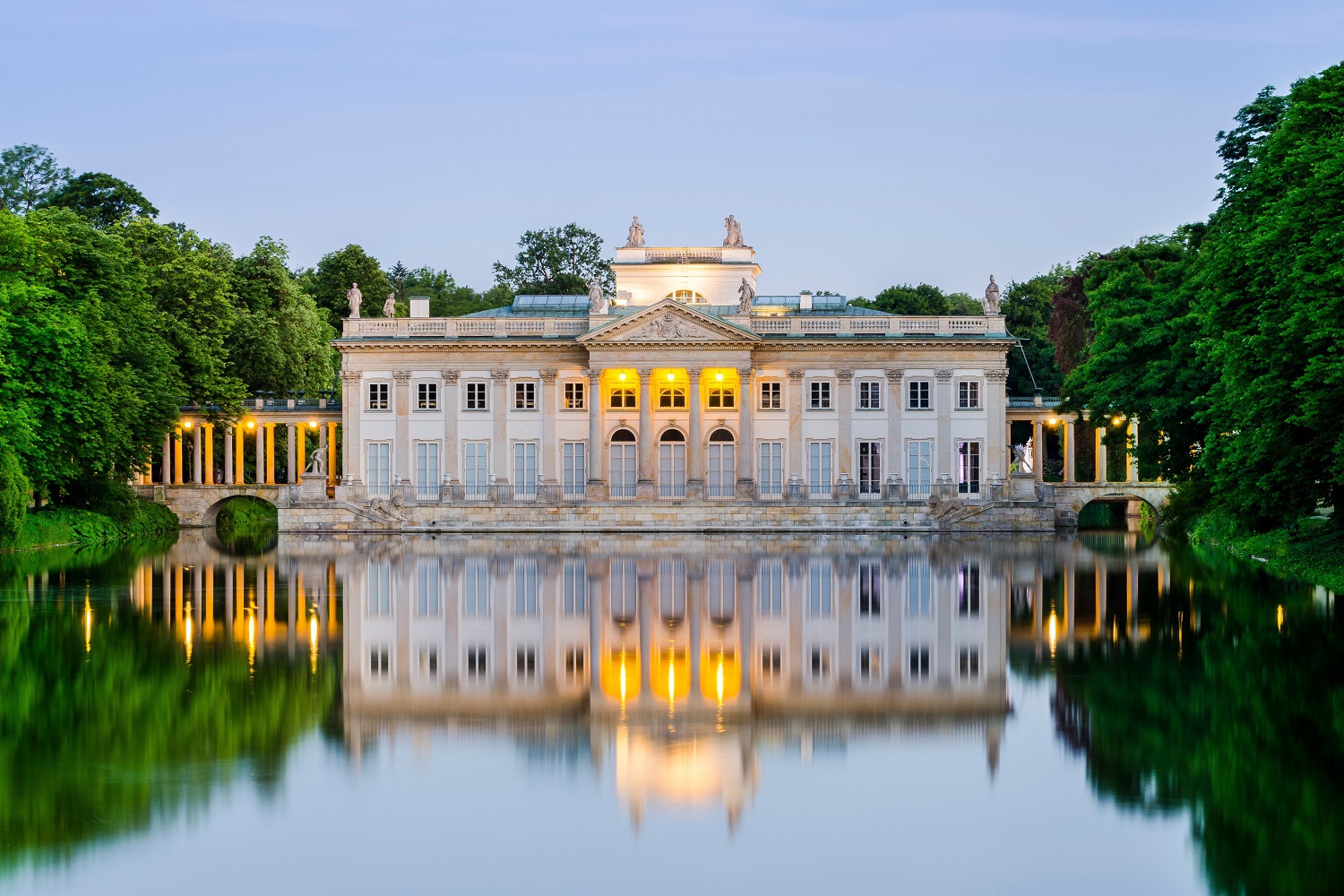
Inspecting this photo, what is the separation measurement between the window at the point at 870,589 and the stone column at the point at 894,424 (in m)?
22.6

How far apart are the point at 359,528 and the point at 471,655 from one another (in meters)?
37.7

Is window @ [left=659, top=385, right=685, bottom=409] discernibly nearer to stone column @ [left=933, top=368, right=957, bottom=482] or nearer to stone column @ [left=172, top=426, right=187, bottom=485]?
stone column @ [left=933, top=368, right=957, bottom=482]

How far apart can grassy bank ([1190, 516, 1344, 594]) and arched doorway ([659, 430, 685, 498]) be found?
22407mm

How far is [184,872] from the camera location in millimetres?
11547

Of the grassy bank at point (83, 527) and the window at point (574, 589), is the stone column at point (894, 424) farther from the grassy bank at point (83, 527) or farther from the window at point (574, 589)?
the grassy bank at point (83, 527)

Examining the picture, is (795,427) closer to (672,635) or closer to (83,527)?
(83,527)

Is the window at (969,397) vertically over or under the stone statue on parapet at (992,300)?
under

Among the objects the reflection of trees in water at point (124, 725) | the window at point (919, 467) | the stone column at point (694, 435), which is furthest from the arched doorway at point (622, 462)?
the reflection of trees in water at point (124, 725)

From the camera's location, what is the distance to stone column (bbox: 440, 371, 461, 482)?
6550 cm

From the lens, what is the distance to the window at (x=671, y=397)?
65.1 metres

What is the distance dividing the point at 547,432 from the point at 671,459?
5.33m

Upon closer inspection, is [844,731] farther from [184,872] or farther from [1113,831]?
[184,872]

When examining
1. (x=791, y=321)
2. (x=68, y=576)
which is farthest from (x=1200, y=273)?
(x=68, y=576)

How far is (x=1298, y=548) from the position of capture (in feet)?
131
